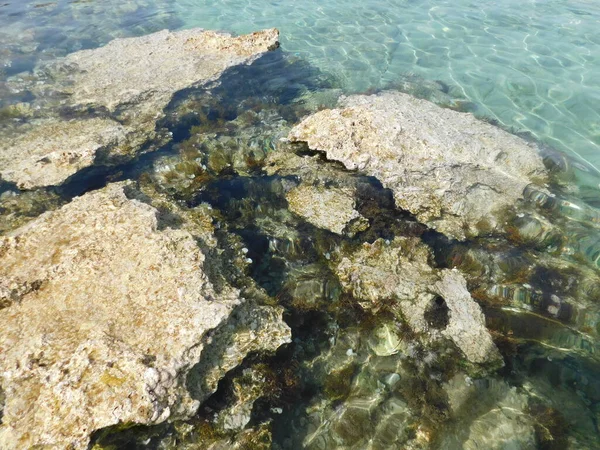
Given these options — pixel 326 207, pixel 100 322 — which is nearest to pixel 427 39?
pixel 326 207

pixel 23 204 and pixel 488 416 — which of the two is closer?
pixel 488 416

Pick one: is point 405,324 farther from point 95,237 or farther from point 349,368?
point 95,237

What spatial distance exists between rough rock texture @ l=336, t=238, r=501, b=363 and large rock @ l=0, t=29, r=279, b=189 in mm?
4614

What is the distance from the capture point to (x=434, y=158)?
609 cm

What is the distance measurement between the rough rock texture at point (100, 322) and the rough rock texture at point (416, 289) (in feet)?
4.50

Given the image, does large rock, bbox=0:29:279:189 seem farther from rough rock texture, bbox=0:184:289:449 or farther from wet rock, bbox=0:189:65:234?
rough rock texture, bbox=0:184:289:449

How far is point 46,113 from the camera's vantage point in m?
7.71

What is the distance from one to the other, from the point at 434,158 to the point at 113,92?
6907 millimetres

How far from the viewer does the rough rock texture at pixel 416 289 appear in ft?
14.0

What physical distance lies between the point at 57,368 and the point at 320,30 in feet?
39.9

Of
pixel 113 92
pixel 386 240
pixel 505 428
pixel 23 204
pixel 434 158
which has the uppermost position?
pixel 434 158

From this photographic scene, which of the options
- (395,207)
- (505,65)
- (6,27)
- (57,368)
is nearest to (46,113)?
(57,368)

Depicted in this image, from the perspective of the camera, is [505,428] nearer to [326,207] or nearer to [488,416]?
[488,416]

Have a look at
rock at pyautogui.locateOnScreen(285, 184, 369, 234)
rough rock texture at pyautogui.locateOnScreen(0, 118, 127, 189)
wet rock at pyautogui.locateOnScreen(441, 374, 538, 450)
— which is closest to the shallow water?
wet rock at pyautogui.locateOnScreen(441, 374, 538, 450)
